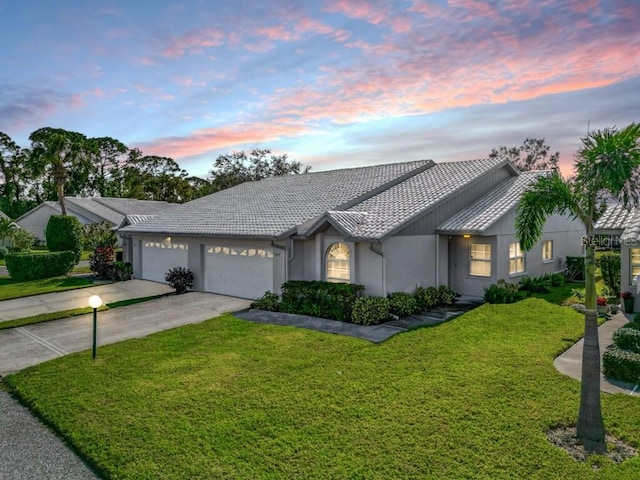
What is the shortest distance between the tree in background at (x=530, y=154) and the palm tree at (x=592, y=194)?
5390cm

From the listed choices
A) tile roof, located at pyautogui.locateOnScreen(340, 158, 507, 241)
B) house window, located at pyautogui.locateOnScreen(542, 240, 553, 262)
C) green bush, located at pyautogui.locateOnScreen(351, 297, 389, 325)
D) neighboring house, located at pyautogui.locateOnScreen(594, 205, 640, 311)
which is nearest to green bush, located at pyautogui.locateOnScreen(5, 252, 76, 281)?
tile roof, located at pyautogui.locateOnScreen(340, 158, 507, 241)

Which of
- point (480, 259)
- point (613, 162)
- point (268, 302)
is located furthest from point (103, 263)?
point (613, 162)

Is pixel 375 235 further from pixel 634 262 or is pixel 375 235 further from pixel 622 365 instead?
pixel 634 262

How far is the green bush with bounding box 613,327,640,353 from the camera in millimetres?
8180

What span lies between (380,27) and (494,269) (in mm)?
9267

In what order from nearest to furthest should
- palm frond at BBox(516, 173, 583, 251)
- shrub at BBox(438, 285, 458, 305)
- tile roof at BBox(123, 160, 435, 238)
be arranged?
palm frond at BBox(516, 173, 583, 251) → shrub at BBox(438, 285, 458, 305) → tile roof at BBox(123, 160, 435, 238)

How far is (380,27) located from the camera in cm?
1207

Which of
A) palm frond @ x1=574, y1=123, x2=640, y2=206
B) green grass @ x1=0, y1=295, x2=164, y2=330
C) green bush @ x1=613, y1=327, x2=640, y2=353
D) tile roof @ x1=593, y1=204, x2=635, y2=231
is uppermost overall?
palm frond @ x1=574, y1=123, x2=640, y2=206

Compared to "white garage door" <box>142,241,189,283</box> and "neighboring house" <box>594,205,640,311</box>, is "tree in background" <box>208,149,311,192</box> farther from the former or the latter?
"neighboring house" <box>594,205,640,311</box>

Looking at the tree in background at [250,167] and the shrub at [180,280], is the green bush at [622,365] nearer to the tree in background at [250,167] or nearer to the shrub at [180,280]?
the shrub at [180,280]

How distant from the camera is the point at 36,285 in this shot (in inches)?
798

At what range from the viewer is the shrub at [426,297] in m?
13.6

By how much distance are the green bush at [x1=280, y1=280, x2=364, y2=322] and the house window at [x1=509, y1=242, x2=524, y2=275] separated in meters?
6.84

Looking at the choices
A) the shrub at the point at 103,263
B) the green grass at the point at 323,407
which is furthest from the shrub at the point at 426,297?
the shrub at the point at 103,263
